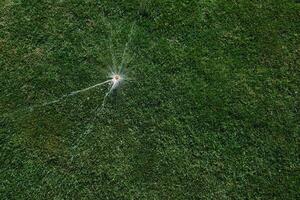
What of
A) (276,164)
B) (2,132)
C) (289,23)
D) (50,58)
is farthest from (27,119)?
(289,23)

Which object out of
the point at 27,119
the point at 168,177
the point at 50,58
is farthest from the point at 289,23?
the point at 27,119

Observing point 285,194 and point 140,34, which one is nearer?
point 285,194

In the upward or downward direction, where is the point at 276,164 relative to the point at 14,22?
downward

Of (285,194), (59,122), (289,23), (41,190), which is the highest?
(289,23)

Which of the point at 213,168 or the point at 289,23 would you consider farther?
the point at 289,23

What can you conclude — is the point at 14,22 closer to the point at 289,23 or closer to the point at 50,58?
the point at 50,58

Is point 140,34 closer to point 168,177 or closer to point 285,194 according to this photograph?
point 168,177
